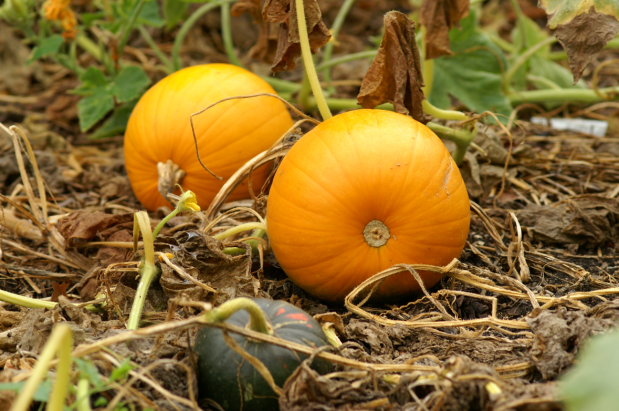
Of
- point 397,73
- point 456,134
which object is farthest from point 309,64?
point 456,134

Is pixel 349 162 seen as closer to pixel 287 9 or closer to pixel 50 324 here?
pixel 287 9

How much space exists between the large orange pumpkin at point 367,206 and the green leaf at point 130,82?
153 centimetres

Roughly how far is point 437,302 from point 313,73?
97 cm

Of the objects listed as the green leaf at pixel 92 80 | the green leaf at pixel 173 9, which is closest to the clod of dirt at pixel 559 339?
the green leaf at pixel 92 80

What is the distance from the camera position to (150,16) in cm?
360

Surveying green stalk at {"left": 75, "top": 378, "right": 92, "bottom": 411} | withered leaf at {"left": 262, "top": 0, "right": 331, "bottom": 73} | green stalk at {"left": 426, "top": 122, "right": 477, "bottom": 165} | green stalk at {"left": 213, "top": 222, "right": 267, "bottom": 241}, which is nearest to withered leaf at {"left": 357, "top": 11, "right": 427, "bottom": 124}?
green stalk at {"left": 426, "top": 122, "right": 477, "bottom": 165}

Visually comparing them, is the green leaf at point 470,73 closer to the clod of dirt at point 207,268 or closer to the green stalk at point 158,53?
the green stalk at point 158,53

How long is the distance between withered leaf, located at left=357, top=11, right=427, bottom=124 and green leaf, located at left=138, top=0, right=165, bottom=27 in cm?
169

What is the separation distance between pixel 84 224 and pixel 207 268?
2.02ft

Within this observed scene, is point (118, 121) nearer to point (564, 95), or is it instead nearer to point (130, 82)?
point (130, 82)

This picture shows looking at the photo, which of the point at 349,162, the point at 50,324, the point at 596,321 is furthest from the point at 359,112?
the point at 50,324

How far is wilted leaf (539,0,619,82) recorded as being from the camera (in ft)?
6.88

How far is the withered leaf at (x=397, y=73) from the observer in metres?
2.27

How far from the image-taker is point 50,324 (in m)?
1.70
